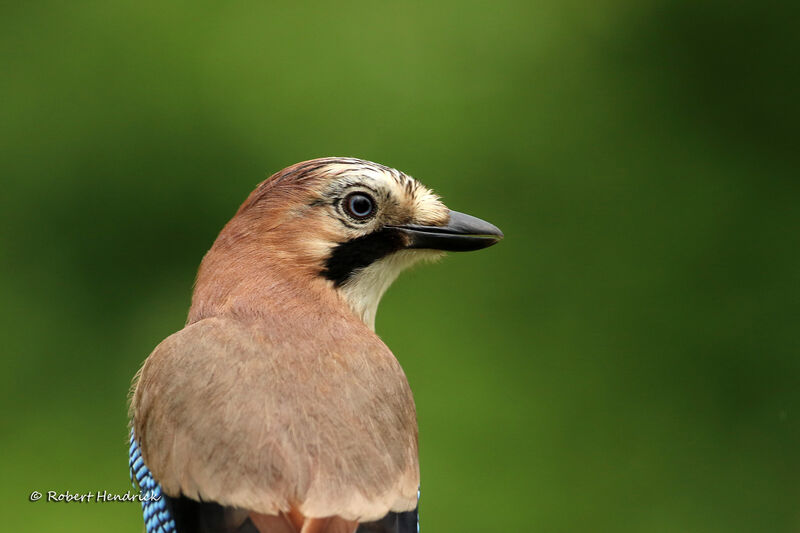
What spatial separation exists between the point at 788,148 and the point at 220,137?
2388 millimetres

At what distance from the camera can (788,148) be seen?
16.8 feet

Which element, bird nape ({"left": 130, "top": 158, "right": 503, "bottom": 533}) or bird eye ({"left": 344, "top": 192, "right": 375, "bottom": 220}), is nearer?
bird nape ({"left": 130, "top": 158, "right": 503, "bottom": 533})

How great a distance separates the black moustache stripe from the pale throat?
0.02 meters

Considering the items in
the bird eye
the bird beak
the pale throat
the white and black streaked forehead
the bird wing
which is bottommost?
the bird wing

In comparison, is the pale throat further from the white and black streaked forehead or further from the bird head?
the white and black streaked forehead

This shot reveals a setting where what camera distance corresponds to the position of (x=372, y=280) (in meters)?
2.91

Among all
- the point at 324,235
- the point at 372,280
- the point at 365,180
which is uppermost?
the point at 365,180

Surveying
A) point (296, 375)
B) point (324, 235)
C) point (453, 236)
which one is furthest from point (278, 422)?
point (453, 236)

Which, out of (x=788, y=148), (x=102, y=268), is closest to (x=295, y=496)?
(x=102, y=268)

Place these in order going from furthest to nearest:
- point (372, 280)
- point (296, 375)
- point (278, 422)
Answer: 1. point (372, 280)
2. point (296, 375)
3. point (278, 422)

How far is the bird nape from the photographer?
225 centimetres

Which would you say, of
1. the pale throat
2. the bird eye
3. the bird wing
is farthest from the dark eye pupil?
the bird wing

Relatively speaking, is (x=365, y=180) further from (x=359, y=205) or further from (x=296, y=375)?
(x=296, y=375)

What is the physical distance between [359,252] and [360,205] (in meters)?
0.12
